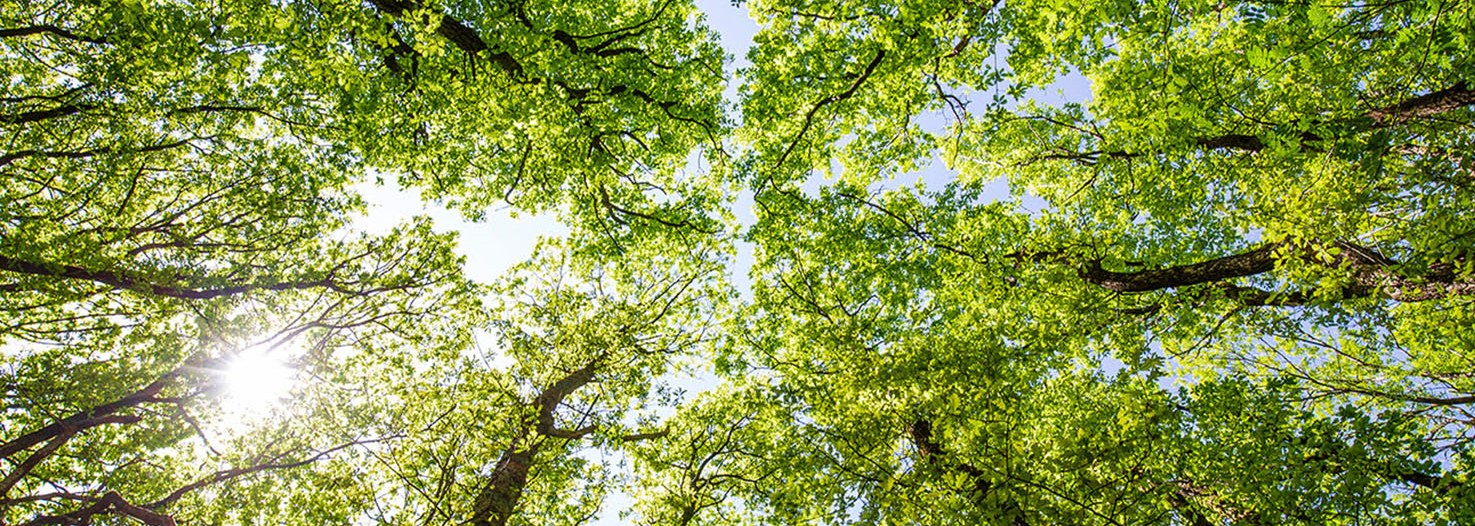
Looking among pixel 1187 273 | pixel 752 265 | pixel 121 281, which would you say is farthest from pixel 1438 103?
pixel 121 281

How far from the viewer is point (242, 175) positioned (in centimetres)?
1115

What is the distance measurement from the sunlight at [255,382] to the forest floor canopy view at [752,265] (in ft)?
0.23

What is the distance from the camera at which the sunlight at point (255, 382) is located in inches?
419

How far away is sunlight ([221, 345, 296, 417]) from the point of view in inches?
419

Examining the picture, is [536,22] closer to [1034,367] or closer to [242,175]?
[242,175]

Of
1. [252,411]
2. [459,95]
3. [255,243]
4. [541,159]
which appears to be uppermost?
[541,159]

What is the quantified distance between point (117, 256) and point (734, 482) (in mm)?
10239

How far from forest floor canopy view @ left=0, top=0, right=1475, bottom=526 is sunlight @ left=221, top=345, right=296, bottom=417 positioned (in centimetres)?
7

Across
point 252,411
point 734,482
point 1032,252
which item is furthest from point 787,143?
point 252,411

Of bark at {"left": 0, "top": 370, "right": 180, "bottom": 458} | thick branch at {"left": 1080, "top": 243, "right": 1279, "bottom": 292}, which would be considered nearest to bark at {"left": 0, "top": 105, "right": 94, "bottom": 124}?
bark at {"left": 0, "top": 370, "right": 180, "bottom": 458}

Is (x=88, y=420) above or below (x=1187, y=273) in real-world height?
below

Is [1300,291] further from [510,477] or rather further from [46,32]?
[46,32]

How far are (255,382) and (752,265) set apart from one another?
399 inches

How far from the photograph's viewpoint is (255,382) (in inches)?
448
